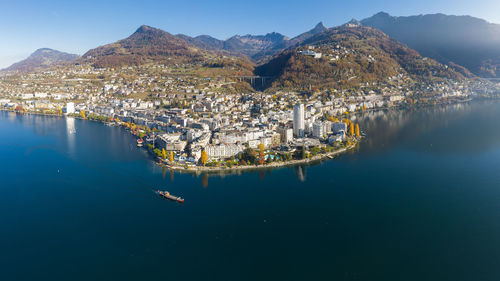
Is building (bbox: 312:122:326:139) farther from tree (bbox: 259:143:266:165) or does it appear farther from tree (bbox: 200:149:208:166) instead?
tree (bbox: 200:149:208:166)

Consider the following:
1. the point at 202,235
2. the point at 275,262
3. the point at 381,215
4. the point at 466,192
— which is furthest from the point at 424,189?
the point at 202,235

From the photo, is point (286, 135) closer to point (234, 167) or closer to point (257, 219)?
point (234, 167)

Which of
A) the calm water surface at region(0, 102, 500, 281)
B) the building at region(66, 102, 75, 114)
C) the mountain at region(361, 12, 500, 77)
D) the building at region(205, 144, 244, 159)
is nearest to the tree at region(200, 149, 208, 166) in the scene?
the building at region(205, 144, 244, 159)

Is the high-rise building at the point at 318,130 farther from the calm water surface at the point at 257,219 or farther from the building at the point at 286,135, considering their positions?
the calm water surface at the point at 257,219

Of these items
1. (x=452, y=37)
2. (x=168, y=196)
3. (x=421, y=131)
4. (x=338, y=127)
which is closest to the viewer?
(x=168, y=196)

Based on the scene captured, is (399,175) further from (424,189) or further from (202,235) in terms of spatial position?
(202,235)

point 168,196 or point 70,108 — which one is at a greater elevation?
point 70,108

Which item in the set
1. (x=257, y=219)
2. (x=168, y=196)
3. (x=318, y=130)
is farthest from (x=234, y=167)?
(x=318, y=130)
